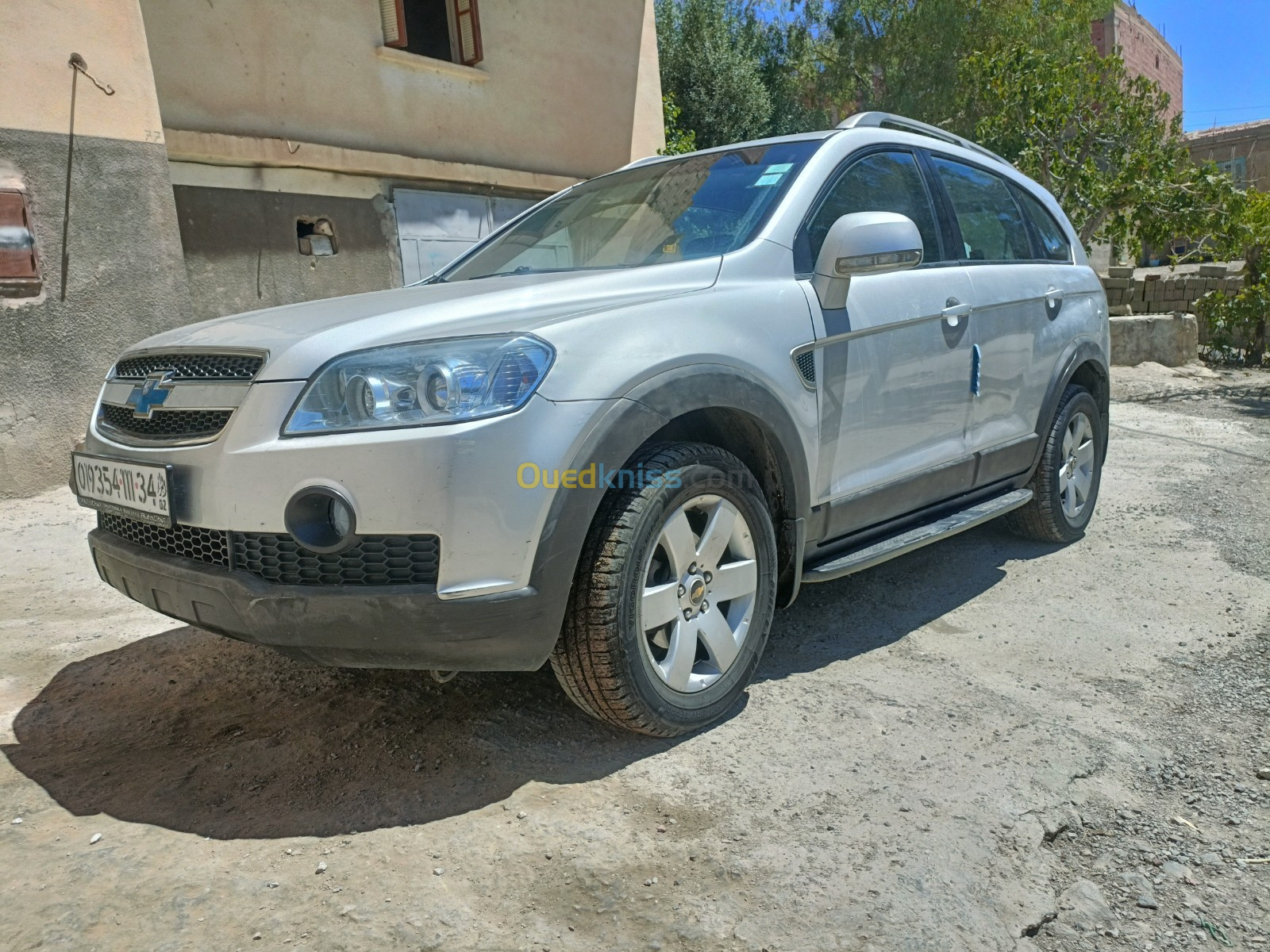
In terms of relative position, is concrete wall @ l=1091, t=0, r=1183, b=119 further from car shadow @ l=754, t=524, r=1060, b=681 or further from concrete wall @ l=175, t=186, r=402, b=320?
car shadow @ l=754, t=524, r=1060, b=681

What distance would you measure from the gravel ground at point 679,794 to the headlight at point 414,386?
95 centimetres

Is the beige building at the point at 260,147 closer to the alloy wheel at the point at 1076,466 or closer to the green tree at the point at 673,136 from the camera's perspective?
the green tree at the point at 673,136

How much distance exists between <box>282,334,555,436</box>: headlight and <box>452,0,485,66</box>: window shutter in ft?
25.3

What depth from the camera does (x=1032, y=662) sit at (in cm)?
330

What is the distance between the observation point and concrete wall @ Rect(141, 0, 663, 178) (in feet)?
23.4

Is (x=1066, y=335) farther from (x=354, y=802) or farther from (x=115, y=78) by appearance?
(x=115, y=78)

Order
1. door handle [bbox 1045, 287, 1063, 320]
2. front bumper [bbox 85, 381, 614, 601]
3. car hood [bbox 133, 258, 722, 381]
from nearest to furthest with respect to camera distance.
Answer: front bumper [bbox 85, 381, 614, 601], car hood [bbox 133, 258, 722, 381], door handle [bbox 1045, 287, 1063, 320]

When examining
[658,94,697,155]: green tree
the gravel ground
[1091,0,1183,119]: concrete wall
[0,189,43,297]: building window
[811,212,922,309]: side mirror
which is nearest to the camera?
the gravel ground

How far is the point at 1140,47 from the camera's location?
2889cm

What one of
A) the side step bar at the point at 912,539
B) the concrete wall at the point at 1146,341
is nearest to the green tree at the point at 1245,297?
the concrete wall at the point at 1146,341

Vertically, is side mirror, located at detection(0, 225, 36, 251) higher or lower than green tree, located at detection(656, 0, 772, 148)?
lower

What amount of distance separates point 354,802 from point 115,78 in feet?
17.4

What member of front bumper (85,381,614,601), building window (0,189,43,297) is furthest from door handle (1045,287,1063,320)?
building window (0,189,43,297)

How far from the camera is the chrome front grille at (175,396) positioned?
7.70 feet
